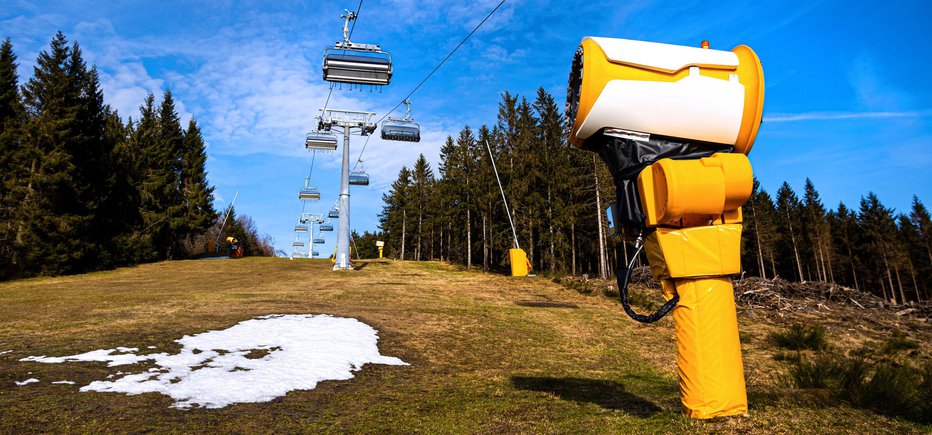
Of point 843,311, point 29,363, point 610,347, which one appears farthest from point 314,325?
point 843,311

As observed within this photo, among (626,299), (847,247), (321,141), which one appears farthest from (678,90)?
(847,247)

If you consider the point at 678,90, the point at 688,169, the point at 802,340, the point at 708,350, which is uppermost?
the point at 678,90

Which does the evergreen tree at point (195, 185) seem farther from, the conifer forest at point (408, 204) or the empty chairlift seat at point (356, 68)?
the empty chairlift seat at point (356, 68)

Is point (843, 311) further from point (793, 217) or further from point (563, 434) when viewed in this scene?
point (793, 217)

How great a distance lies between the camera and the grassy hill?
3.86 meters

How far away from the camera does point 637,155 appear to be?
12.1 ft

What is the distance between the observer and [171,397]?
4980 mm

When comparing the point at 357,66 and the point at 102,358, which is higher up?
the point at 357,66

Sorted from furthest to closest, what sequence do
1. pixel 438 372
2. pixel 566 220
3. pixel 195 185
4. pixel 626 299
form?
pixel 195 185 → pixel 566 220 → pixel 438 372 → pixel 626 299

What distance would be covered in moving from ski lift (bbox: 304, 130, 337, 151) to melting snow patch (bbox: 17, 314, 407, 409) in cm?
2218

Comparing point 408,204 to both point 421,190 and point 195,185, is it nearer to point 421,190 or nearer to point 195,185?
point 421,190

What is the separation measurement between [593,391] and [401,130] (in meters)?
23.9

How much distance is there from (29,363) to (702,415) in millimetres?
8278

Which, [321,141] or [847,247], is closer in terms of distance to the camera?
[321,141]
